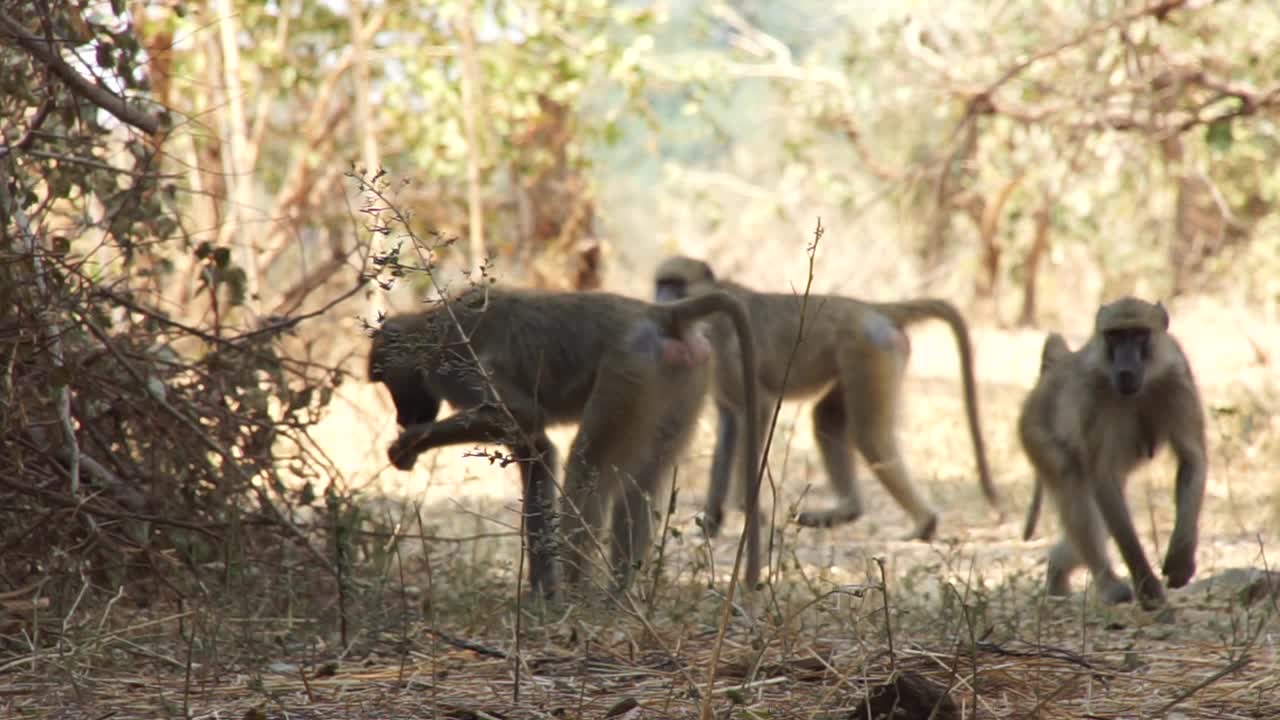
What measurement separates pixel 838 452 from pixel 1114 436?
2.68m

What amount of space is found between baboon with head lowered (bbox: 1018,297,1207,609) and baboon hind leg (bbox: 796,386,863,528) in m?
2.20

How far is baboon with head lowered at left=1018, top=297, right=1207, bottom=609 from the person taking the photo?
187 inches

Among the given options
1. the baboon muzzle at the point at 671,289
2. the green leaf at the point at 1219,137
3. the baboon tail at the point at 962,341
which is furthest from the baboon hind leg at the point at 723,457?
the green leaf at the point at 1219,137

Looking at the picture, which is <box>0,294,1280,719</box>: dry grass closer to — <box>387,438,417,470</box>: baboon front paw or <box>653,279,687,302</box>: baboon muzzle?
<box>387,438,417,470</box>: baboon front paw

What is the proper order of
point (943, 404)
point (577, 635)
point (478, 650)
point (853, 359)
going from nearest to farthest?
1. point (478, 650)
2. point (577, 635)
3. point (853, 359)
4. point (943, 404)

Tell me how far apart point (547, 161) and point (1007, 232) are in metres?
7.52

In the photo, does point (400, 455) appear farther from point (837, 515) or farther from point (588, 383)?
point (837, 515)

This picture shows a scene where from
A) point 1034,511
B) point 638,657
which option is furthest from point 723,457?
point 638,657

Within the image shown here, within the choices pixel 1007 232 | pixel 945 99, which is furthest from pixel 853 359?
pixel 1007 232

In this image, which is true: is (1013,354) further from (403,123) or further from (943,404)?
(403,123)

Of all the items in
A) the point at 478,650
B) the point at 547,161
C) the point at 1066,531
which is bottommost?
the point at 478,650

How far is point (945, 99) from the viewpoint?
840 centimetres

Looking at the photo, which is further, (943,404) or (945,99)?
(943,404)

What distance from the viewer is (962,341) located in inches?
261
